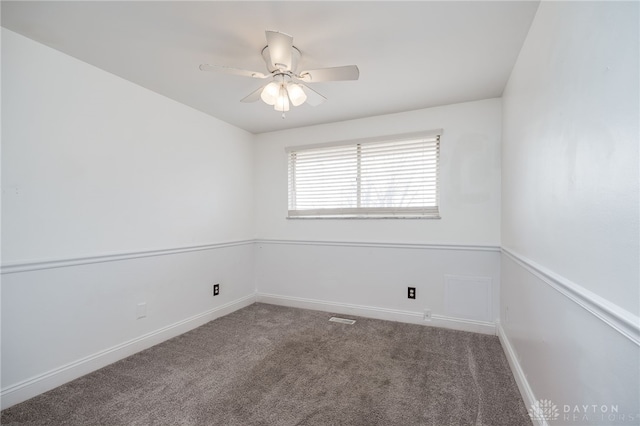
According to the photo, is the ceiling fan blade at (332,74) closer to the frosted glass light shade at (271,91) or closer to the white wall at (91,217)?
the frosted glass light shade at (271,91)

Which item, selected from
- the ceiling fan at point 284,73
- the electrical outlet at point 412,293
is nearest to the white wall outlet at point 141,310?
the ceiling fan at point 284,73

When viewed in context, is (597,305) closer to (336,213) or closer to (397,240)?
(397,240)

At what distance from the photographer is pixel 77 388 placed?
→ 197 cm

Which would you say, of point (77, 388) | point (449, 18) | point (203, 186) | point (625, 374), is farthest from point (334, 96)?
point (77, 388)

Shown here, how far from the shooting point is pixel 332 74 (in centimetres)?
184

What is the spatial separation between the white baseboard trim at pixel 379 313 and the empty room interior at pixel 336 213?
2 centimetres

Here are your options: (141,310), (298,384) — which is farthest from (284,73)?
(141,310)

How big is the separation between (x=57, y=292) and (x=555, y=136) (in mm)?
3164

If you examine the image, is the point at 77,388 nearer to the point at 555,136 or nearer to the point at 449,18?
the point at 555,136

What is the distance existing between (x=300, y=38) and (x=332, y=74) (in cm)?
32

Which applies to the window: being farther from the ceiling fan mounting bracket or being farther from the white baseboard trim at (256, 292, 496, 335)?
the ceiling fan mounting bracket

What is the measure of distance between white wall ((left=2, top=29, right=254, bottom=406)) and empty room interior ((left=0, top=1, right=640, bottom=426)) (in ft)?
0.05

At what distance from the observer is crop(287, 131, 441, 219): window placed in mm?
Answer: 3150

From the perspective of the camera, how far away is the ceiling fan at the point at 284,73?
169 cm
